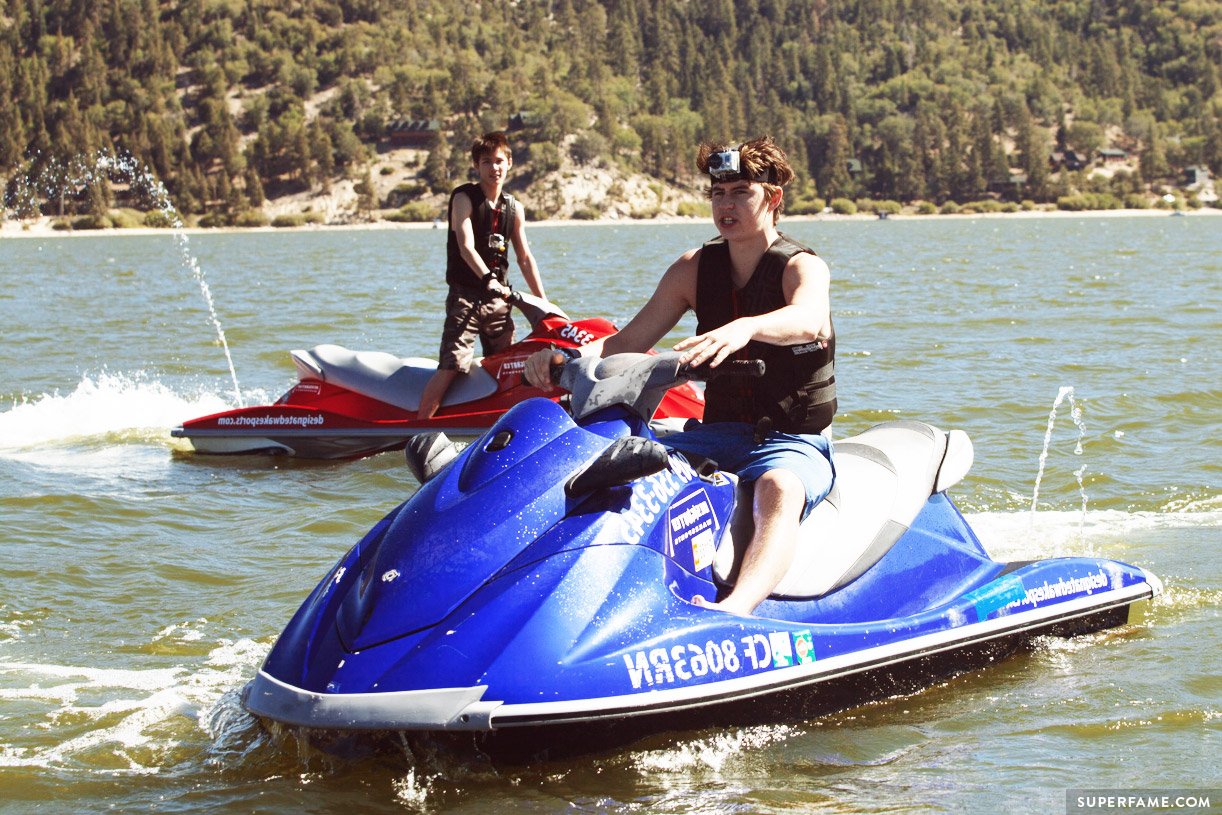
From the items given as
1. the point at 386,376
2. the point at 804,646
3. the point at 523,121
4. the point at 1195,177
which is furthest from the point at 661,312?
the point at 1195,177

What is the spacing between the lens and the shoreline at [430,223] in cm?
11350

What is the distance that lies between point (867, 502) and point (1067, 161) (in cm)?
17975

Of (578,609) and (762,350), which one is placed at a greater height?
(762,350)

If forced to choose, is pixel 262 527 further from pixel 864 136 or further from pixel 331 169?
pixel 864 136

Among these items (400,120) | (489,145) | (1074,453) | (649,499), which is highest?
(400,120)

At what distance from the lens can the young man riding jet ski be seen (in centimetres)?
491

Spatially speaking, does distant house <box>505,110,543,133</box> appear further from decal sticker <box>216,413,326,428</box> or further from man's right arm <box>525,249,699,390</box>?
man's right arm <box>525,249,699,390</box>

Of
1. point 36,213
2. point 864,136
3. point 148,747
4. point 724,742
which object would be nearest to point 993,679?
point 724,742

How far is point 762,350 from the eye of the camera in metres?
5.16

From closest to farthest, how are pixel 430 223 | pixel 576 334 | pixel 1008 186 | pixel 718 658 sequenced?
1. pixel 718 658
2. pixel 576 334
3. pixel 430 223
4. pixel 1008 186

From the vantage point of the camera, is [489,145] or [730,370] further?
[489,145]

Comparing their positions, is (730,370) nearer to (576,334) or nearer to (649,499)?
(649,499)

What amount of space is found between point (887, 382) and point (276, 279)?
26.9 meters

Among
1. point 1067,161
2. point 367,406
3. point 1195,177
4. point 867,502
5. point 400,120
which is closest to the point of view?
point 867,502
